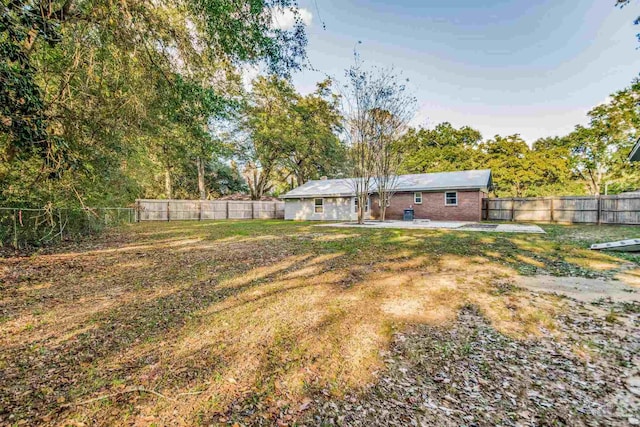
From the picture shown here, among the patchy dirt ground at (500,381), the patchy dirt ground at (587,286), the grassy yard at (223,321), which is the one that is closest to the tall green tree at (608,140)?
the patchy dirt ground at (587,286)

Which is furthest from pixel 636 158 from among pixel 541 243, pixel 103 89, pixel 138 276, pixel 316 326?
pixel 103 89

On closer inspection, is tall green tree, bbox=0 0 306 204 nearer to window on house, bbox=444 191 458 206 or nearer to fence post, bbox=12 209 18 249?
fence post, bbox=12 209 18 249

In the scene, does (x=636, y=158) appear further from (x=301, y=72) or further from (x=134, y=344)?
(x=134, y=344)

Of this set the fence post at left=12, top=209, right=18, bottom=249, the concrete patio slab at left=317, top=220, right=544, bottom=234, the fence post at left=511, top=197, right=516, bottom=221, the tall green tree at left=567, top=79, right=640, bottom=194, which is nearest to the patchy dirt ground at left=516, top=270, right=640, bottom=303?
the concrete patio slab at left=317, top=220, right=544, bottom=234

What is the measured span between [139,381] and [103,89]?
252 inches

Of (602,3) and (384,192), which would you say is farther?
(384,192)

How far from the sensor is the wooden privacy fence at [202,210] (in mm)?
20922

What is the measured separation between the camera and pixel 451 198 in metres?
17.9

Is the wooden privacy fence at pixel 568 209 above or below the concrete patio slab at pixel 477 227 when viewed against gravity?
above

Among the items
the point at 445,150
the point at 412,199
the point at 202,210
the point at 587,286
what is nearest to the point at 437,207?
the point at 412,199

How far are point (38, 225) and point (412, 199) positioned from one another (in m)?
17.7

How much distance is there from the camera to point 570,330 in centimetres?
301

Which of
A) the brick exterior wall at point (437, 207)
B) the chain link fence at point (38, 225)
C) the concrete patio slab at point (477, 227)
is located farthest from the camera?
the brick exterior wall at point (437, 207)

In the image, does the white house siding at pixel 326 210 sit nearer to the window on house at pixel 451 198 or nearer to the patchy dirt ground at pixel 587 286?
the window on house at pixel 451 198
